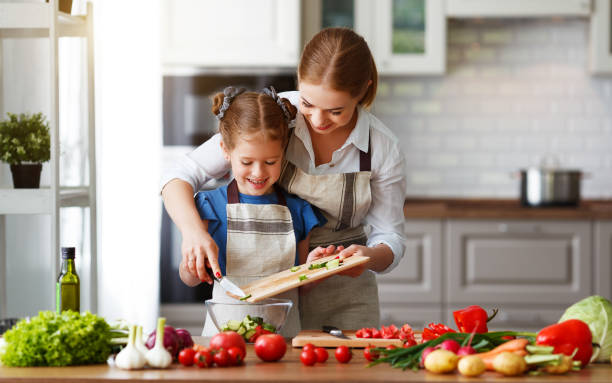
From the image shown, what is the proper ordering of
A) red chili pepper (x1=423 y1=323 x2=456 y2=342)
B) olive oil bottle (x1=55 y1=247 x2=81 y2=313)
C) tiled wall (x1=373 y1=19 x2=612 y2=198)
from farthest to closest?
tiled wall (x1=373 y1=19 x2=612 y2=198) → olive oil bottle (x1=55 y1=247 x2=81 y2=313) → red chili pepper (x1=423 y1=323 x2=456 y2=342)

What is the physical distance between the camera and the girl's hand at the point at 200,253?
67.2 inches

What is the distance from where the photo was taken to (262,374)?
53.9 inches

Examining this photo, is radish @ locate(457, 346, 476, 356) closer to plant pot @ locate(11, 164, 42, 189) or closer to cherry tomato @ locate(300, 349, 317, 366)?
cherry tomato @ locate(300, 349, 317, 366)

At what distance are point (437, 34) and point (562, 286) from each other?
58.3 inches

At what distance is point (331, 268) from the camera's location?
166 centimetres

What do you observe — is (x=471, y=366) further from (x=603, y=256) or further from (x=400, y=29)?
(x=400, y=29)

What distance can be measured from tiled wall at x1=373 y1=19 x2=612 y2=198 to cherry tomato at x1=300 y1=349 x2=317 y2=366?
311 cm

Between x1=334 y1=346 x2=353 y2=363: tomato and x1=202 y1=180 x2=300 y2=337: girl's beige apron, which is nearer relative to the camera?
x1=334 y1=346 x2=353 y2=363: tomato

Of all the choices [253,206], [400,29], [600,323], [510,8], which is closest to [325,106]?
[253,206]

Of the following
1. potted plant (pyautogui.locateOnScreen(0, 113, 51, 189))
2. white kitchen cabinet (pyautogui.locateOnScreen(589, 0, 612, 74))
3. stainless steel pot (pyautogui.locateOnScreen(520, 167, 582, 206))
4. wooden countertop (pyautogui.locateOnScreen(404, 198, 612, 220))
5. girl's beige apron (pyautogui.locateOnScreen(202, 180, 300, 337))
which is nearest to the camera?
girl's beige apron (pyautogui.locateOnScreen(202, 180, 300, 337))

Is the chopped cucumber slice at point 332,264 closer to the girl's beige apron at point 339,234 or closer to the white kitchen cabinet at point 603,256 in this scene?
the girl's beige apron at point 339,234

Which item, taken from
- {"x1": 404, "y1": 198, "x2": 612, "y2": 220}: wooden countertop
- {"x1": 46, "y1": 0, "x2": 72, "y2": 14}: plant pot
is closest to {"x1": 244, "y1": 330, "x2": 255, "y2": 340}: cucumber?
{"x1": 46, "y1": 0, "x2": 72, "y2": 14}: plant pot

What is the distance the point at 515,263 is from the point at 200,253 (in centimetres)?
246

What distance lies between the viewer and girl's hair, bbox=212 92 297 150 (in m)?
1.78
